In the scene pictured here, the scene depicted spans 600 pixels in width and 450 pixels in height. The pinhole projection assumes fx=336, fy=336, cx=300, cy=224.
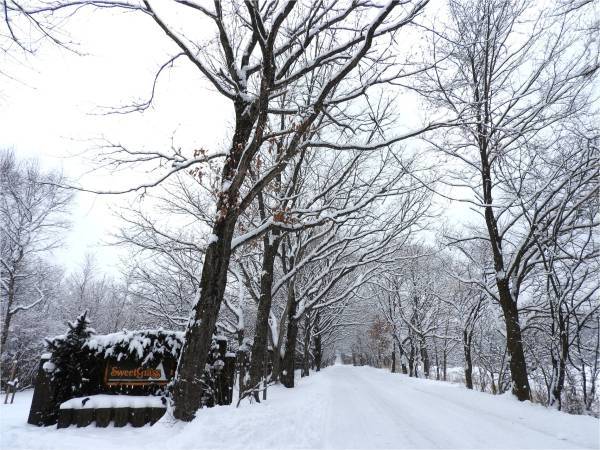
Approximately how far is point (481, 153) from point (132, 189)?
11217 mm

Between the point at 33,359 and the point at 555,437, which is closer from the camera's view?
the point at 555,437

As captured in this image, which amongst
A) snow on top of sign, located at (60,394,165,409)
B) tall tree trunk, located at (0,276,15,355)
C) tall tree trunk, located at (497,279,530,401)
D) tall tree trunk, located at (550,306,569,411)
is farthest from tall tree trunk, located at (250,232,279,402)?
tall tree trunk, located at (0,276,15,355)

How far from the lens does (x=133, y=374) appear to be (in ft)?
23.9

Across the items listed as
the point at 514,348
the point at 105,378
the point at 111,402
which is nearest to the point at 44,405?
the point at 105,378

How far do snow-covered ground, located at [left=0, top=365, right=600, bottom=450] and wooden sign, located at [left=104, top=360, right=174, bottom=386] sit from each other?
1.08 m

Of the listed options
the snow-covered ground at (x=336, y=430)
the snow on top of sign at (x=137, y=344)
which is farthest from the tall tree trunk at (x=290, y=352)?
the snow on top of sign at (x=137, y=344)

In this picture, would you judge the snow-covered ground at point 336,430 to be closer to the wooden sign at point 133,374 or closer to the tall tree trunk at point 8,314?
the wooden sign at point 133,374

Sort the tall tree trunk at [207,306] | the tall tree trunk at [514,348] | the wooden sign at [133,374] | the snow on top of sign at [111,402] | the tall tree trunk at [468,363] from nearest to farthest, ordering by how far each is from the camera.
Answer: the tall tree trunk at [207,306] < the snow on top of sign at [111,402] < the wooden sign at [133,374] < the tall tree trunk at [514,348] < the tall tree trunk at [468,363]

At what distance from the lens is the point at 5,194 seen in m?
20.2

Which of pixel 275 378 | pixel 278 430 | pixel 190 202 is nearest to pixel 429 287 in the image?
pixel 275 378

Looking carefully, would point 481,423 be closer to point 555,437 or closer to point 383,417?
point 555,437

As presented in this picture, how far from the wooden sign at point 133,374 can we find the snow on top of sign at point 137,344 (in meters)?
0.17

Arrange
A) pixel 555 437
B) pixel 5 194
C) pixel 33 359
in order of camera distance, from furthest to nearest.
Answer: pixel 33 359
pixel 5 194
pixel 555 437

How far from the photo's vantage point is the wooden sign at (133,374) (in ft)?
23.7
